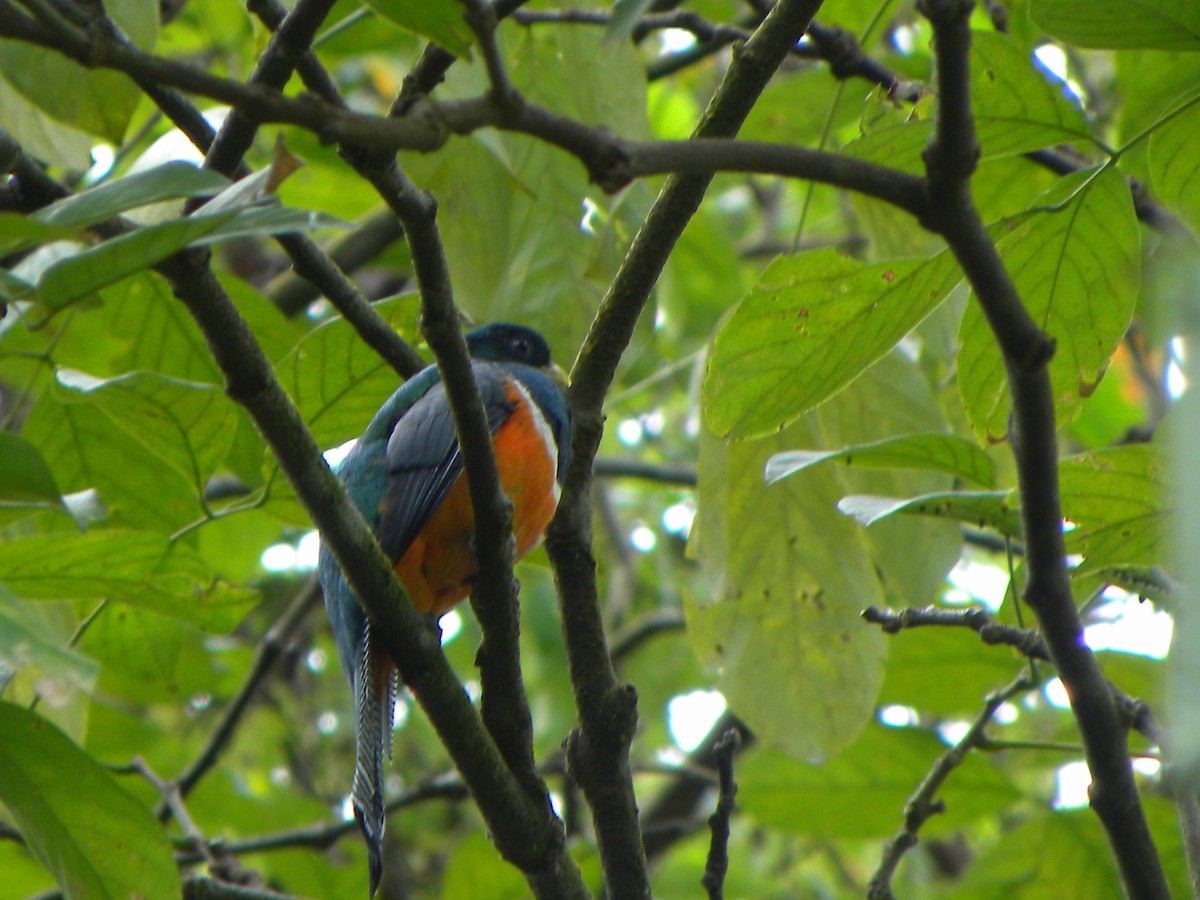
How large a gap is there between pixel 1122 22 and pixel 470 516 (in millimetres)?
2139

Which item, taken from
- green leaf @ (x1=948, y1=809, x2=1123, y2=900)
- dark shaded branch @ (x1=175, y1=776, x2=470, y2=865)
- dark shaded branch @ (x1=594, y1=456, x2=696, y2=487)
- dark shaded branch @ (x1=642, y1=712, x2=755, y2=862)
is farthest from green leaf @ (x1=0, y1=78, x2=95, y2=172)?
dark shaded branch @ (x1=642, y1=712, x2=755, y2=862)

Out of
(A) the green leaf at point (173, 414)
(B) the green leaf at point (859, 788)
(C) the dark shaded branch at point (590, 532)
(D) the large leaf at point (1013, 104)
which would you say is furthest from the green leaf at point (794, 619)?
(D) the large leaf at point (1013, 104)

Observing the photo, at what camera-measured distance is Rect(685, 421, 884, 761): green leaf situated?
310cm

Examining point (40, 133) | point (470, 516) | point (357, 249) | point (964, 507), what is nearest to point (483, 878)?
point (470, 516)

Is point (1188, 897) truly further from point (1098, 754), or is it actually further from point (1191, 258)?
point (1191, 258)

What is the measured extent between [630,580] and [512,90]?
612 centimetres

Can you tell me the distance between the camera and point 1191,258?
0.68m

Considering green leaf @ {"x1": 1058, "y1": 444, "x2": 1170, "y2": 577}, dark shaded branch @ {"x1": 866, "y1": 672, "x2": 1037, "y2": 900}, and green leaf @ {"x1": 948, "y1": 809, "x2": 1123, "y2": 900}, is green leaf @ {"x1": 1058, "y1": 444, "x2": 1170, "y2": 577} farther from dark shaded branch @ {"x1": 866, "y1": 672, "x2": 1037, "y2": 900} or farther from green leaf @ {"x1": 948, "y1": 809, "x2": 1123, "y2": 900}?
green leaf @ {"x1": 948, "y1": 809, "x2": 1123, "y2": 900}

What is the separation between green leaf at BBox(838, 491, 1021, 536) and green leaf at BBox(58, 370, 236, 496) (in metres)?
1.11

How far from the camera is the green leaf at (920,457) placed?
2016mm

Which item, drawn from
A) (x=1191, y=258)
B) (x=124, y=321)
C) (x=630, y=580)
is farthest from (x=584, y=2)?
(x=630, y=580)

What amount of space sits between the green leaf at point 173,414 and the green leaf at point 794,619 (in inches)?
41.9

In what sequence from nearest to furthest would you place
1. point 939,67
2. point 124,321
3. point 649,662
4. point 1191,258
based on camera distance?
point 1191,258 < point 939,67 < point 124,321 < point 649,662

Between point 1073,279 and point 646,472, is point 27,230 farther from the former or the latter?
point 646,472
